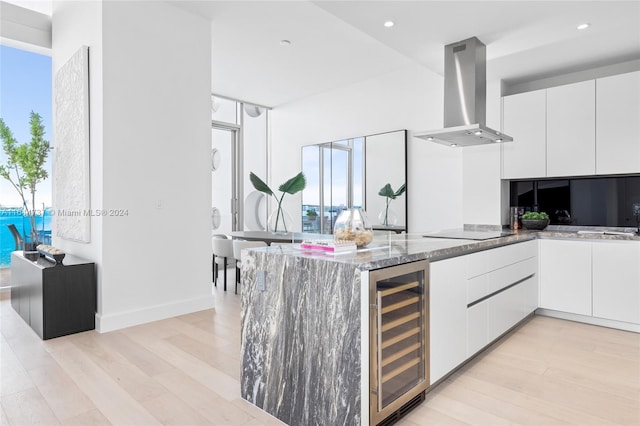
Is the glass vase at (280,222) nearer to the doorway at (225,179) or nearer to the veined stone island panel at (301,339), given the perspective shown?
the doorway at (225,179)

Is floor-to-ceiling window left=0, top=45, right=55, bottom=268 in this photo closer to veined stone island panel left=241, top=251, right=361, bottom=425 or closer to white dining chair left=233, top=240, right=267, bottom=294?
white dining chair left=233, top=240, right=267, bottom=294

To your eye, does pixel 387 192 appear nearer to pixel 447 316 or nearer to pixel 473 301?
pixel 473 301

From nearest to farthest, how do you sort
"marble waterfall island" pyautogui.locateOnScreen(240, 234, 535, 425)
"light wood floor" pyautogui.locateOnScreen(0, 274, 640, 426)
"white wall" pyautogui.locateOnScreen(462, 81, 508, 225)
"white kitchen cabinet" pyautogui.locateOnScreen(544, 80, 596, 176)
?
"marble waterfall island" pyautogui.locateOnScreen(240, 234, 535, 425), "light wood floor" pyautogui.locateOnScreen(0, 274, 640, 426), "white kitchen cabinet" pyautogui.locateOnScreen(544, 80, 596, 176), "white wall" pyautogui.locateOnScreen(462, 81, 508, 225)

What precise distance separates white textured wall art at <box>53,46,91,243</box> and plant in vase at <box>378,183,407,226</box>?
3.65m

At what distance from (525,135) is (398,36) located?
1.88 m

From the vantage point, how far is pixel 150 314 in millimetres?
3709

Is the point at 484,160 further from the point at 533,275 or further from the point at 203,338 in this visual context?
the point at 203,338

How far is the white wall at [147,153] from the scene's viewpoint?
11.4 ft

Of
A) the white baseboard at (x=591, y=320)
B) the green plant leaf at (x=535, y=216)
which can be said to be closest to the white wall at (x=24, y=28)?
the green plant leaf at (x=535, y=216)

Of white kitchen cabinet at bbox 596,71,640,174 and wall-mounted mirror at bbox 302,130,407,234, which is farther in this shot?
wall-mounted mirror at bbox 302,130,407,234

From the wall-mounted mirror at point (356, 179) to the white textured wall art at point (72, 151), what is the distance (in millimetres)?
3620

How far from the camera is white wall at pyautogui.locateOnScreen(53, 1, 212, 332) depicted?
137 inches

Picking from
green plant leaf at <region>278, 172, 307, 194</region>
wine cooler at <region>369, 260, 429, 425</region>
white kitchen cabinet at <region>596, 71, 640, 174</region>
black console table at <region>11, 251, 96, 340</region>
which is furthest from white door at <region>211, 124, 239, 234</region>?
white kitchen cabinet at <region>596, 71, 640, 174</region>

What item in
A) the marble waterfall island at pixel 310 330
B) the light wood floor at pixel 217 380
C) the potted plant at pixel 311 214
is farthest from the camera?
the potted plant at pixel 311 214
